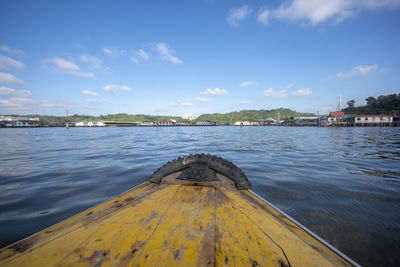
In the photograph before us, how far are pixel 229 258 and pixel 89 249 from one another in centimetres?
107

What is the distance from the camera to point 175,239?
1.32 metres

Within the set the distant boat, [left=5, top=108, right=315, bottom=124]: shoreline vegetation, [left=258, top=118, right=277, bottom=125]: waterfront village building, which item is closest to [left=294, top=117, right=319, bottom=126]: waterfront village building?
[left=258, top=118, right=277, bottom=125]: waterfront village building

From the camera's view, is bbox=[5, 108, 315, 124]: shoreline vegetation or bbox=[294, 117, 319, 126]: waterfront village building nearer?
bbox=[294, 117, 319, 126]: waterfront village building

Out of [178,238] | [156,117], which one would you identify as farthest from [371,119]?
[156,117]

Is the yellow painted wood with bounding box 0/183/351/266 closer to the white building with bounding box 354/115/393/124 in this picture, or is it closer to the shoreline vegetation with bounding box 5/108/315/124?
the white building with bounding box 354/115/393/124

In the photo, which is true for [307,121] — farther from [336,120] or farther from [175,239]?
[175,239]

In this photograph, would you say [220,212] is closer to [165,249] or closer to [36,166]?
[165,249]

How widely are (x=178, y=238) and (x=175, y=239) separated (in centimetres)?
3

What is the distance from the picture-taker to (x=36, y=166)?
6.34m

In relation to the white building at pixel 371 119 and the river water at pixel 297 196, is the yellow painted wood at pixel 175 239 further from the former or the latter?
the white building at pixel 371 119

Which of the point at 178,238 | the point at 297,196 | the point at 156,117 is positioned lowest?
the point at 297,196

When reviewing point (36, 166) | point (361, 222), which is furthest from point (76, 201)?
point (361, 222)

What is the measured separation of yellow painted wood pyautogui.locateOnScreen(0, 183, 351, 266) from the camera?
1127 mm

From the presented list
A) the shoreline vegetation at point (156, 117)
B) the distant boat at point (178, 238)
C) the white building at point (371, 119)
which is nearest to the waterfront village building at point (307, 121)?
the white building at point (371, 119)
